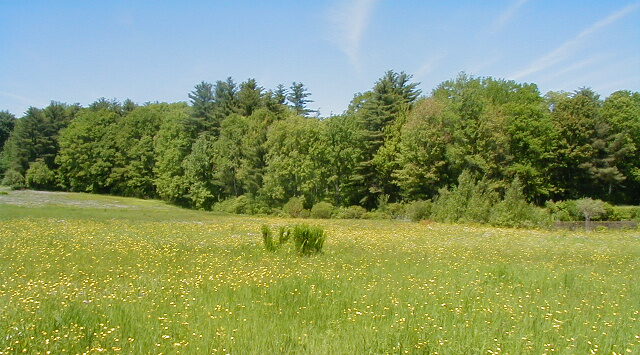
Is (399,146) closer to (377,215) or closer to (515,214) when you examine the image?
(377,215)

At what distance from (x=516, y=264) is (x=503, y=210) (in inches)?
917

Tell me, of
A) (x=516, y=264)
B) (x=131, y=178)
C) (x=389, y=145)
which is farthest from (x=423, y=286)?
(x=131, y=178)

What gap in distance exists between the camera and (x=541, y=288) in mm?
10883

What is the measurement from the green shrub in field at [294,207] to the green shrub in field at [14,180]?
52.8m

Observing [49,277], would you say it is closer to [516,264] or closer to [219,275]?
[219,275]

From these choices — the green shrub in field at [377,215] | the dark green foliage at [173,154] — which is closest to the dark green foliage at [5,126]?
the dark green foliage at [173,154]

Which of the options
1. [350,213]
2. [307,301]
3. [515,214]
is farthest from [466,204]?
[307,301]

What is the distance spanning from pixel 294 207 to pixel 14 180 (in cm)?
5508

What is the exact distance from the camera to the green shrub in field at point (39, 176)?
7736 cm

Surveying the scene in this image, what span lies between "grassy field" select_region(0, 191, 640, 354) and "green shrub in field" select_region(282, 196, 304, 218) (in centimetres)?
3287

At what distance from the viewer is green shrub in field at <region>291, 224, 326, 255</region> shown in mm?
15797

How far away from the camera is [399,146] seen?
51031 millimetres

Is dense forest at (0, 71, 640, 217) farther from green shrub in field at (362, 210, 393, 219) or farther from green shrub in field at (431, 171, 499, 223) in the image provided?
green shrub in field at (362, 210, 393, 219)

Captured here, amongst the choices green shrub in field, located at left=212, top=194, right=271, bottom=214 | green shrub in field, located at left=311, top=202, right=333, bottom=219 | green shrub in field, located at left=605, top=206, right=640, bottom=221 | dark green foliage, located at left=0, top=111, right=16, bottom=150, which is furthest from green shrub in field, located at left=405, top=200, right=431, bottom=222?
dark green foliage, located at left=0, top=111, right=16, bottom=150
